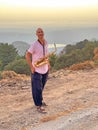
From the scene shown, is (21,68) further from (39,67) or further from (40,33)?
(40,33)

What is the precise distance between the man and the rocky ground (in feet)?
1.04

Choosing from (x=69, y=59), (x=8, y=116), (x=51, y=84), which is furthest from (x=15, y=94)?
(x=69, y=59)

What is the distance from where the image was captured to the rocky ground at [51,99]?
27.4ft

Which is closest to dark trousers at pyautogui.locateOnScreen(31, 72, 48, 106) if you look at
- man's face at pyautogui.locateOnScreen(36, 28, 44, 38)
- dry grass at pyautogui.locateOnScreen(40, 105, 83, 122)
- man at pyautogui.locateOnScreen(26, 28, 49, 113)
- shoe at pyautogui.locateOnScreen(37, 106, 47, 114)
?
man at pyautogui.locateOnScreen(26, 28, 49, 113)

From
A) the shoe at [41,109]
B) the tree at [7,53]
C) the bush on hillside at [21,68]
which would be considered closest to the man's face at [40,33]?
the shoe at [41,109]

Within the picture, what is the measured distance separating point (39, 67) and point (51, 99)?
5.07ft

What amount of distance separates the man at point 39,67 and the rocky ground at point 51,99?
32cm

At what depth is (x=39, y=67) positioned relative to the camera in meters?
8.80

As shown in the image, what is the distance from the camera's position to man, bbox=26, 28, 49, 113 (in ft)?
28.5

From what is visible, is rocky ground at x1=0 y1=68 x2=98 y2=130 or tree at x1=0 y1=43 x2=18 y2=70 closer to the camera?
rocky ground at x1=0 y1=68 x2=98 y2=130

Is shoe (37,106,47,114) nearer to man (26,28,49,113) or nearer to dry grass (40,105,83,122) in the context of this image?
man (26,28,49,113)

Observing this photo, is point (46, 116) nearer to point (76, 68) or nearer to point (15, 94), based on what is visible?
point (15, 94)

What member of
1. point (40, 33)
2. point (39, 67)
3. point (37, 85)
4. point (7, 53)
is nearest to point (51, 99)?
point (37, 85)

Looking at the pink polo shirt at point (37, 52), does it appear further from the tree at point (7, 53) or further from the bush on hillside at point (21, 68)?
the tree at point (7, 53)
